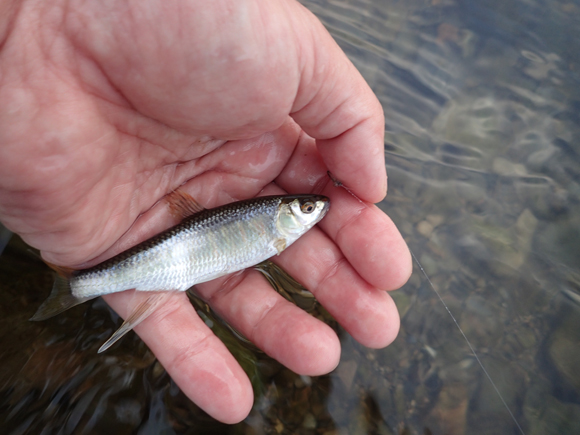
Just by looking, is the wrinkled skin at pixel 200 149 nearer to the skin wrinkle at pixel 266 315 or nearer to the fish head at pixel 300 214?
the skin wrinkle at pixel 266 315

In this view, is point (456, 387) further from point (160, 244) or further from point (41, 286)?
point (41, 286)

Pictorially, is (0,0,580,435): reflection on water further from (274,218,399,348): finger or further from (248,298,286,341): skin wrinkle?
(274,218,399,348): finger

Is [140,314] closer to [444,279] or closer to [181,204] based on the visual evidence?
[181,204]

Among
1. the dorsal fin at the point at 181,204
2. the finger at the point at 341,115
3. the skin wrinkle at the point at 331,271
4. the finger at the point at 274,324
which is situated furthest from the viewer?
the dorsal fin at the point at 181,204

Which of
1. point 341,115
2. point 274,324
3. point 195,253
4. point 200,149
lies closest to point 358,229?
point 341,115

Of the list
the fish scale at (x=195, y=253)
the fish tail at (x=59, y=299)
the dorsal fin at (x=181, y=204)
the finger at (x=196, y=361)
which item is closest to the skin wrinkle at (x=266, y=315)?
the finger at (x=196, y=361)

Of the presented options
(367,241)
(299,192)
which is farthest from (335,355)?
(299,192)

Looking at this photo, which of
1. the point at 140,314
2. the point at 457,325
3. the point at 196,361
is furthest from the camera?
the point at 457,325
